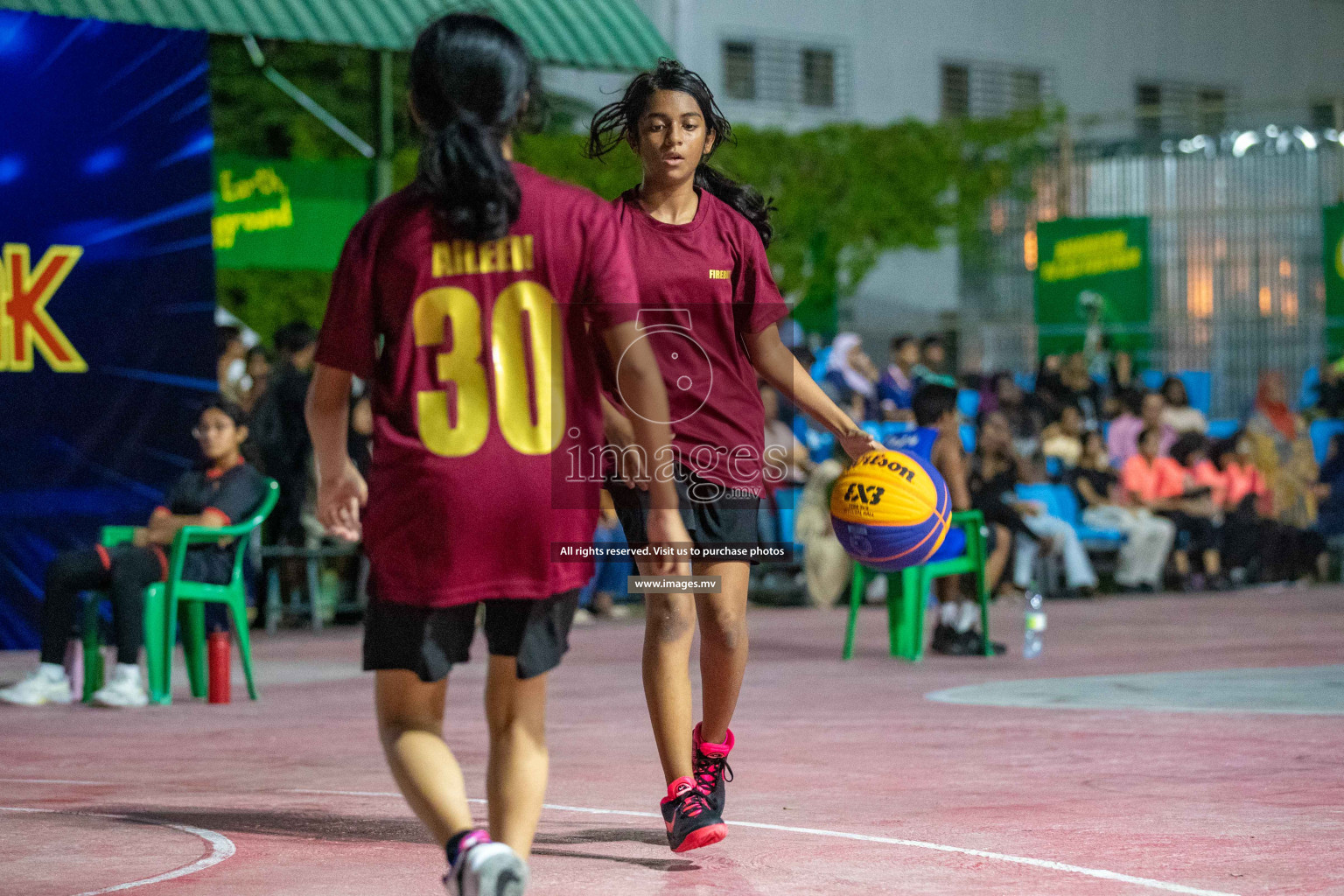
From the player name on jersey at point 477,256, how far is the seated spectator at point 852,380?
12.4 meters

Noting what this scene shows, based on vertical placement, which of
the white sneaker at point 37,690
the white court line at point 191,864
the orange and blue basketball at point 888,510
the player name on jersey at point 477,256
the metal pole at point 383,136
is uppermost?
the metal pole at point 383,136

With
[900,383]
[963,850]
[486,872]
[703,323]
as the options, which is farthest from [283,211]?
[486,872]

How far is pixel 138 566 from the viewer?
9.63 metres

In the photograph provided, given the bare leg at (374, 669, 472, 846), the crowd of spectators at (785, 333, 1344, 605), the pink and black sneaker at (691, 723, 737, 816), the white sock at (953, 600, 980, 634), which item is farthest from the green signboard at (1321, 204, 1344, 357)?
the bare leg at (374, 669, 472, 846)

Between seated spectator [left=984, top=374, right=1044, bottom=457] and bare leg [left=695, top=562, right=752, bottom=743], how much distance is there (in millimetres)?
12249

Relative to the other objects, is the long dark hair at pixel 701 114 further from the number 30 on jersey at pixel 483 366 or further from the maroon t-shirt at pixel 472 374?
the number 30 on jersey at pixel 483 366

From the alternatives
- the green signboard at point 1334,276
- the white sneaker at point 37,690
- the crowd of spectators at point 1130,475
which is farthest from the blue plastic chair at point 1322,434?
the white sneaker at point 37,690

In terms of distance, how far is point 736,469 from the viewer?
213 inches

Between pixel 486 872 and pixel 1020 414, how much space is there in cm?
1477

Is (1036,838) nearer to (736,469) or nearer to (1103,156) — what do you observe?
(736,469)

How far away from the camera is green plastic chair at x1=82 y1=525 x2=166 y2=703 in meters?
9.78

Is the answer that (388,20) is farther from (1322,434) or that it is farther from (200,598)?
(1322,434)

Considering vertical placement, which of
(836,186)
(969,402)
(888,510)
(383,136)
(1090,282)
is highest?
(836,186)

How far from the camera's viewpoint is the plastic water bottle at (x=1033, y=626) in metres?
11.5
